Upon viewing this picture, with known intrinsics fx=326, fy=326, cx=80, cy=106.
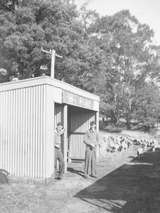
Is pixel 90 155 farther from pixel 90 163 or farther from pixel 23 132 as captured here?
pixel 23 132

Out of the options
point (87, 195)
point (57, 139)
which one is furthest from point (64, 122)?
point (87, 195)

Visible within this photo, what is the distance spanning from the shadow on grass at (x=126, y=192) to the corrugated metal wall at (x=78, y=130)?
3449 millimetres

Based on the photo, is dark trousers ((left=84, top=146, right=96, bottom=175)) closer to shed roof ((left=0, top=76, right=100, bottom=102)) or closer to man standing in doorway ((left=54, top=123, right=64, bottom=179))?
man standing in doorway ((left=54, top=123, right=64, bottom=179))

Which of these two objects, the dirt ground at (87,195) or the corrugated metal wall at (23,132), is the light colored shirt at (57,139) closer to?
the corrugated metal wall at (23,132)

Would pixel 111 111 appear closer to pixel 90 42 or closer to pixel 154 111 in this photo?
pixel 154 111

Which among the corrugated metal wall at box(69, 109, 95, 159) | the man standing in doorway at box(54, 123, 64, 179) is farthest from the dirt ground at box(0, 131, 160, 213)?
the corrugated metal wall at box(69, 109, 95, 159)

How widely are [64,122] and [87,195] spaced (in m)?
3.27

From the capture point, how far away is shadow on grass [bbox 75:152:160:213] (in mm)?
6618

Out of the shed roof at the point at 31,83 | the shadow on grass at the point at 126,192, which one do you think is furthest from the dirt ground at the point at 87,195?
the shed roof at the point at 31,83

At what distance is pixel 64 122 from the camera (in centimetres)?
1039

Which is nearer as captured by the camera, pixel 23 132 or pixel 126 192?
pixel 126 192

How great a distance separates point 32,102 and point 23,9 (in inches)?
605

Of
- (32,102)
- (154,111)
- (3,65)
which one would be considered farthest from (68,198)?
(154,111)

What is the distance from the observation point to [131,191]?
805 cm
